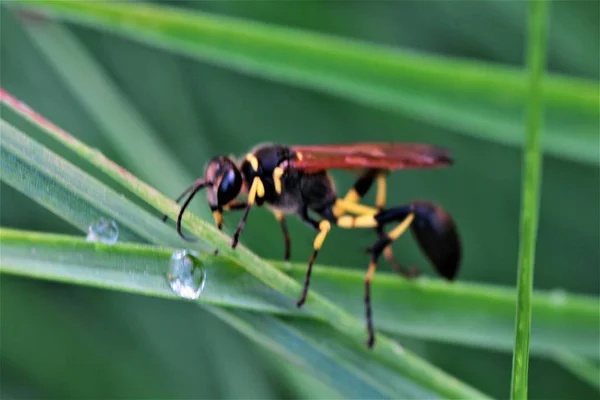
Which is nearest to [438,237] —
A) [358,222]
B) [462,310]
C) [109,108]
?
[358,222]

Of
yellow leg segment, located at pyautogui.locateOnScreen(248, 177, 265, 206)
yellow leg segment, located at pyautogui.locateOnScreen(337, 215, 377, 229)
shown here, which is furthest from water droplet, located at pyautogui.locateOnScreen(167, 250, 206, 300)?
yellow leg segment, located at pyautogui.locateOnScreen(337, 215, 377, 229)

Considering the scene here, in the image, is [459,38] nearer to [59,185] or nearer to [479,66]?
[479,66]

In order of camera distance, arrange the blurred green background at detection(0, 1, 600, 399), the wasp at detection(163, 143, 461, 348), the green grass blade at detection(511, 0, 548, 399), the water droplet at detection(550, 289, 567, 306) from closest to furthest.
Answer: the green grass blade at detection(511, 0, 548, 399) → the wasp at detection(163, 143, 461, 348) → the water droplet at detection(550, 289, 567, 306) → the blurred green background at detection(0, 1, 600, 399)

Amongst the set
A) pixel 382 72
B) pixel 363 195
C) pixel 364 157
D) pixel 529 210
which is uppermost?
pixel 382 72

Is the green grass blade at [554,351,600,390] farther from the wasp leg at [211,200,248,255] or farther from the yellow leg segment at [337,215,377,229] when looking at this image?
the wasp leg at [211,200,248,255]

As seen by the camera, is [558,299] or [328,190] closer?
[558,299]

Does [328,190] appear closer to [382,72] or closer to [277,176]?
A: [277,176]
